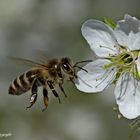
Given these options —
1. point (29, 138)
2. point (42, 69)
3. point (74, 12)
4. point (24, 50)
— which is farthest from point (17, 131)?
point (42, 69)

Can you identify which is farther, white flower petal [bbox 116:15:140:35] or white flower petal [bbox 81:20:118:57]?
white flower petal [bbox 81:20:118:57]

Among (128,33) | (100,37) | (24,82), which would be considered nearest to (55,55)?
(24,82)

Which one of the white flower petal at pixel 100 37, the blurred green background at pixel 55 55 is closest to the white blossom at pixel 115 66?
the white flower petal at pixel 100 37

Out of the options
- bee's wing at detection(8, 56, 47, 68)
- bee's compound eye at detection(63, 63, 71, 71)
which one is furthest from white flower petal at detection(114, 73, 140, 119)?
bee's wing at detection(8, 56, 47, 68)

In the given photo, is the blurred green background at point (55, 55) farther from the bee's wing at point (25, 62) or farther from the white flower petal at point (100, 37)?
the white flower petal at point (100, 37)

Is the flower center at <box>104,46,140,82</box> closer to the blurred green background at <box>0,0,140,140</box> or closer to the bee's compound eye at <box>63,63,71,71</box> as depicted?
the bee's compound eye at <box>63,63,71,71</box>

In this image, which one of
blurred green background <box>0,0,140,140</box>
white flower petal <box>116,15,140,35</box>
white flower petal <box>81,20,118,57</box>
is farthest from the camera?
blurred green background <box>0,0,140,140</box>
